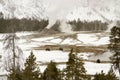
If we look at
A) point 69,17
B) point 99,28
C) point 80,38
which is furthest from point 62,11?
point 80,38

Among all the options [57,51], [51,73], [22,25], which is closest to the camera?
[51,73]

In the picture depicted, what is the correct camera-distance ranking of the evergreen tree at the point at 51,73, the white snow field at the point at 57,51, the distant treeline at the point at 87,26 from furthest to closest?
the distant treeline at the point at 87,26 < the white snow field at the point at 57,51 < the evergreen tree at the point at 51,73

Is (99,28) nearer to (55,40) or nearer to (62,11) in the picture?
(62,11)

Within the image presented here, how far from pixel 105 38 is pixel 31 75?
79613mm

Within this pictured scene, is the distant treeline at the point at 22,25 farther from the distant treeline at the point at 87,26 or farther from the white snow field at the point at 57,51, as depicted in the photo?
the white snow field at the point at 57,51

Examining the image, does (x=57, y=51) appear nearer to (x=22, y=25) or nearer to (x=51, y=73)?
(x=51, y=73)

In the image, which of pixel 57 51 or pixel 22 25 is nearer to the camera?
pixel 57 51

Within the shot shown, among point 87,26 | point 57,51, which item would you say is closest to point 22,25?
point 87,26

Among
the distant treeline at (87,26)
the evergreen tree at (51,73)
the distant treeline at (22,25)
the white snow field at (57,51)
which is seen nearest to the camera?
the evergreen tree at (51,73)

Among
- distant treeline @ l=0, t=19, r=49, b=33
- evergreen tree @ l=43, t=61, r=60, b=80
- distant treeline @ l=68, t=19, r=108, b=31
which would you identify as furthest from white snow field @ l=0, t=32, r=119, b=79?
distant treeline @ l=68, t=19, r=108, b=31

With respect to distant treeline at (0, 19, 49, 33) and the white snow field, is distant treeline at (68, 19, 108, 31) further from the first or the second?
the white snow field

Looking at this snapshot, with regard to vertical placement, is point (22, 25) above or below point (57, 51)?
above

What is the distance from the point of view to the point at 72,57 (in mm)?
30594

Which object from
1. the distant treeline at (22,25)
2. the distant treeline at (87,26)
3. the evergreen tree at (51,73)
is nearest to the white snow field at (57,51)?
the evergreen tree at (51,73)
